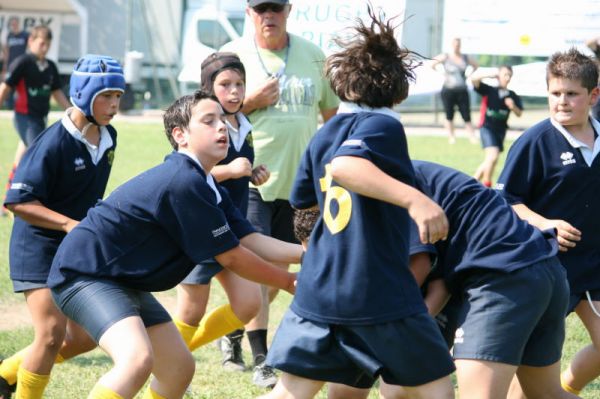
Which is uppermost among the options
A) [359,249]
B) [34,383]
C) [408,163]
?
[408,163]

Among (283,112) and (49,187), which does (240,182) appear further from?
(49,187)

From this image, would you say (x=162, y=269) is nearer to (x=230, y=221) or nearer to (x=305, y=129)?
(x=230, y=221)

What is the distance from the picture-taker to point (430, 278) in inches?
159

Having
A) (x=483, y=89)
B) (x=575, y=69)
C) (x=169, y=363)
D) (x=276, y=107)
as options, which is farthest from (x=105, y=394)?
(x=483, y=89)

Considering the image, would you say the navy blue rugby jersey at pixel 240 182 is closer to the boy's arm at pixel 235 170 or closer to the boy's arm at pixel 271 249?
the boy's arm at pixel 235 170

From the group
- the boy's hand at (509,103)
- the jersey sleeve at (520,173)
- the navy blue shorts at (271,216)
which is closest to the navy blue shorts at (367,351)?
the jersey sleeve at (520,173)

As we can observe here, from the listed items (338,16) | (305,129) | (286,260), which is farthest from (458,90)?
(286,260)

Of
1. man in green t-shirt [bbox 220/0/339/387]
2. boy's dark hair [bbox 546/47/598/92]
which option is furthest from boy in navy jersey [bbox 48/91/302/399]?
man in green t-shirt [bbox 220/0/339/387]

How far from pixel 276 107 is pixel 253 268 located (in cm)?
226

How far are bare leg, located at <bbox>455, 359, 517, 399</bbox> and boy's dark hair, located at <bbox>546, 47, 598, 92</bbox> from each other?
1.53m

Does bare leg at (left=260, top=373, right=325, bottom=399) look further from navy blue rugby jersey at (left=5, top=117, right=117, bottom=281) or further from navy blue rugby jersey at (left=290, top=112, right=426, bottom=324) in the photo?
navy blue rugby jersey at (left=5, top=117, right=117, bottom=281)

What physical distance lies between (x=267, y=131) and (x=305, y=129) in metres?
0.24

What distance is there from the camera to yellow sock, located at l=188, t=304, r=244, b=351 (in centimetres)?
543

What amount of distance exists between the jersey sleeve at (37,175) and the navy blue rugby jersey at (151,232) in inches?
24.9
